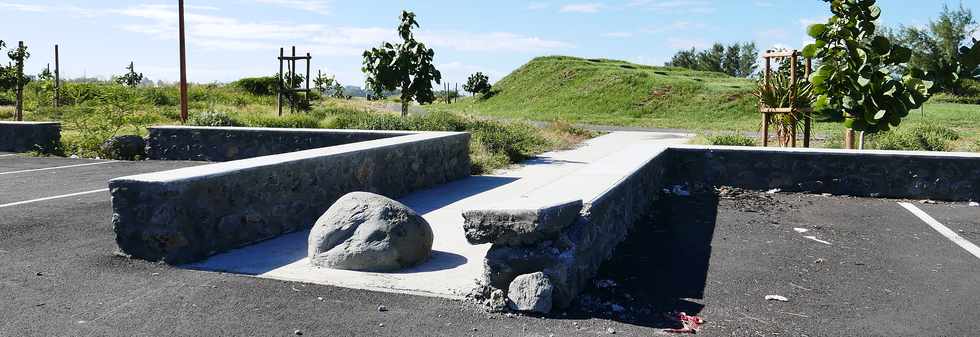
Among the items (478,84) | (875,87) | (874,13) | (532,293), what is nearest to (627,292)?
(532,293)

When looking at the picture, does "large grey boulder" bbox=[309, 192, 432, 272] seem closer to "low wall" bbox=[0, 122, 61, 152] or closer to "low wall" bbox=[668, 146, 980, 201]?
"low wall" bbox=[668, 146, 980, 201]

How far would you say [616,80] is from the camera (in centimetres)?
5231

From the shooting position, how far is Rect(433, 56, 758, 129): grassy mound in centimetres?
4028

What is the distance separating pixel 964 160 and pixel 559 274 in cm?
749

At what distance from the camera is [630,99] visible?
4719 centimetres

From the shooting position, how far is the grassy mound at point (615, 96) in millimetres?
40281

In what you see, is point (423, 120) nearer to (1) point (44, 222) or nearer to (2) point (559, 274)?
(1) point (44, 222)

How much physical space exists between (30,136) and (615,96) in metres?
36.5

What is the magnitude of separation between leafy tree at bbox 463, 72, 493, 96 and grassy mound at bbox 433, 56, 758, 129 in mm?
1014

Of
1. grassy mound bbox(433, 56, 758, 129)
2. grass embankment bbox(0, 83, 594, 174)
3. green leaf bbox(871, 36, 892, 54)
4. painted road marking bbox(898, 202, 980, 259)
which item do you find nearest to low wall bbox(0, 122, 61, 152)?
grass embankment bbox(0, 83, 594, 174)

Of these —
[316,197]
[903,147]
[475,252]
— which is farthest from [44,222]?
[903,147]

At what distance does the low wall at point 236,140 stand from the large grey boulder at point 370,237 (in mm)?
6535

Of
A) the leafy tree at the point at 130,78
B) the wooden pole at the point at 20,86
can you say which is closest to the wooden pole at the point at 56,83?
the wooden pole at the point at 20,86

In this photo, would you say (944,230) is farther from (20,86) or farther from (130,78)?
(130,78)
